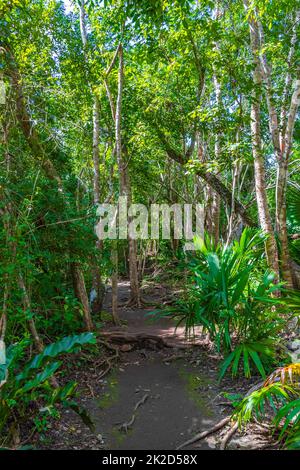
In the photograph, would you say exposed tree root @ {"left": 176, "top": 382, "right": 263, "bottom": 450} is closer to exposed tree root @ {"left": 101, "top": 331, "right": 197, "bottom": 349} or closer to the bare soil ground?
the bare soil ground

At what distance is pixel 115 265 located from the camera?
6.98 m

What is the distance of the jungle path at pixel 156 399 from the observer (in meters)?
4.13

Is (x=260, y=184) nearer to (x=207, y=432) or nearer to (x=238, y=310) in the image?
(x=238, y=310)

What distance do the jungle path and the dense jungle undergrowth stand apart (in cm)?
3

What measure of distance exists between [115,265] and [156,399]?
2.59 metres

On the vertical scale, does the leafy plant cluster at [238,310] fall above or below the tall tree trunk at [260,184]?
below

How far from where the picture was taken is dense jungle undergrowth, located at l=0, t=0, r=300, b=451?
396 centimetres

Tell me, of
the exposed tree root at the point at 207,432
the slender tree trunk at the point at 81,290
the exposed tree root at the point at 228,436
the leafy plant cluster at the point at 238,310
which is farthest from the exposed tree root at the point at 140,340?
the exposed tree root at the point at 228,436

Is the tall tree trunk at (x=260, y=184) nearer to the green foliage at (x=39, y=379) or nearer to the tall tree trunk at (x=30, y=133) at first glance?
the tall tree trunk at (x=30, y=133)

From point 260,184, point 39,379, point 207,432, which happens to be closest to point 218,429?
point 207,432

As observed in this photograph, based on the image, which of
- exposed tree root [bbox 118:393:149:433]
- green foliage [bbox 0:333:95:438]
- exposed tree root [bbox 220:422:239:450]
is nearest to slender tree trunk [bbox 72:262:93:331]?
exposed tree root [bbox 118:393:149:433]

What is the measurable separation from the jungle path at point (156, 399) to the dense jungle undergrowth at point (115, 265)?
3 cm

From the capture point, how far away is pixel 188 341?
6844 millimetres
